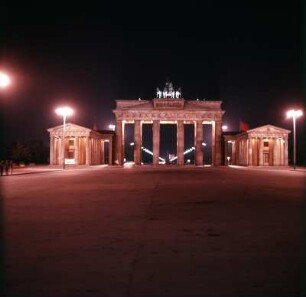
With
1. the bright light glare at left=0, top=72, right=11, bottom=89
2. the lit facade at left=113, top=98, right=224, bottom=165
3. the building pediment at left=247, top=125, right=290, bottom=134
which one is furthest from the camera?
the lit facade at left=113, top=98, right=224, bottom=165

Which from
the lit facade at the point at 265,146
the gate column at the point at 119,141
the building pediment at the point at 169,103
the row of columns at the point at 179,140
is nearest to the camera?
the lit facade at the point at 265,146

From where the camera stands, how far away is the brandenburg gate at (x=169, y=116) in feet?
318

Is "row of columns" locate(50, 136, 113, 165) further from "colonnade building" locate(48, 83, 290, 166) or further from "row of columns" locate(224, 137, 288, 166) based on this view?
"row of columns" locate(224, 137, 288, 166)

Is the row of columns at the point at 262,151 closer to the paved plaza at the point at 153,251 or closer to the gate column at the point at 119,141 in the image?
the gate column at the point at 119,141

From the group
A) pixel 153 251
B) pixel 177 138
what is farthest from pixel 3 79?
pixel 177 138

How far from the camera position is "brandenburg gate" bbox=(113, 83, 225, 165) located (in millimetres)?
97000

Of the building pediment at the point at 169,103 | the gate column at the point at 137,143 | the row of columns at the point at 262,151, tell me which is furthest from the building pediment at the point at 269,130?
the gate column at the point at 137,143

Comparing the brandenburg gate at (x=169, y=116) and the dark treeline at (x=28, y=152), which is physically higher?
the brandenburg gate at (x=169, y=116)

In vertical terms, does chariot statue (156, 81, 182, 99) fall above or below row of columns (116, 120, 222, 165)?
above

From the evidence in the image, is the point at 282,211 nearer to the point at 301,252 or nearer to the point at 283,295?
the point at 301,252

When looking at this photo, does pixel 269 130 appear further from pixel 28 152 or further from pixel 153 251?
pixel 153 251

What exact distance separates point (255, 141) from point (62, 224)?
82.1 m

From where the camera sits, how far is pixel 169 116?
9756 centimetres

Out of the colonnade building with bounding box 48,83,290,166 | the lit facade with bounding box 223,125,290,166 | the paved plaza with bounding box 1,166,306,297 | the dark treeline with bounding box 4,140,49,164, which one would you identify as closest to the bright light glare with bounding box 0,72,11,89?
the paved plaza with bounding box 1,166,306,297
